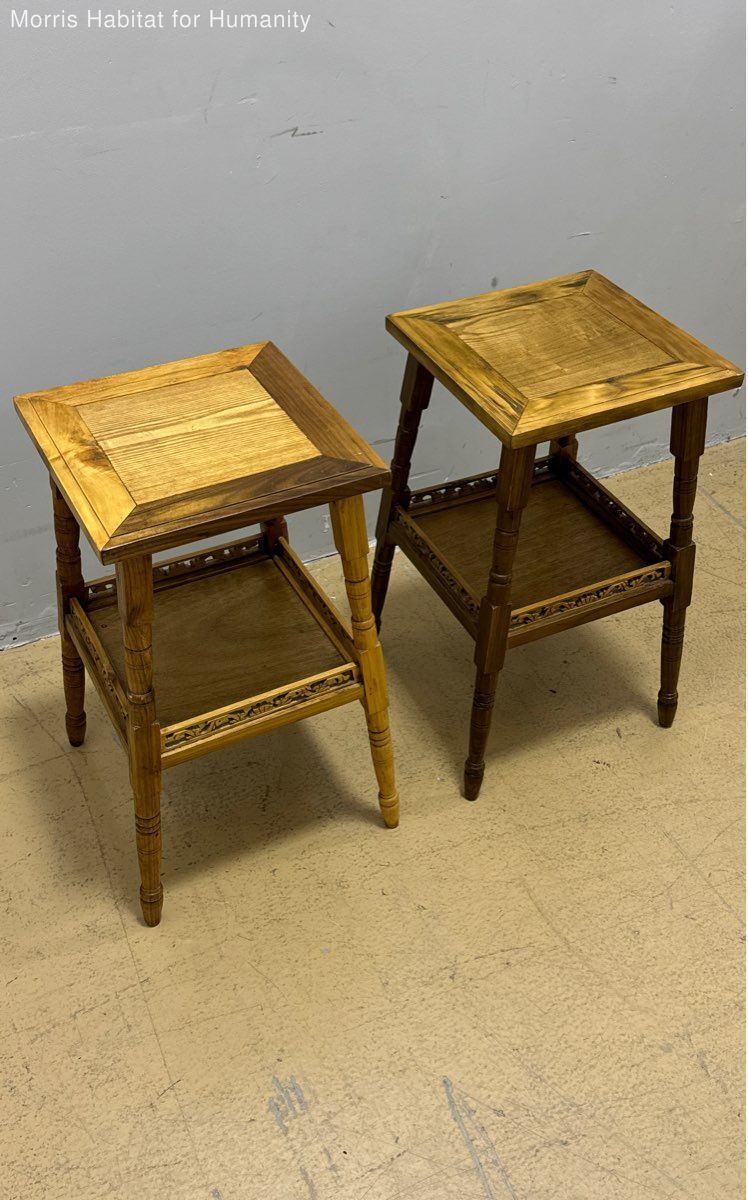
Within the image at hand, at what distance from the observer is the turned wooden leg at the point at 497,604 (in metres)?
1.75

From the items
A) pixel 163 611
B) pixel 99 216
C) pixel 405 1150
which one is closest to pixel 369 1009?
pixel 405 1150

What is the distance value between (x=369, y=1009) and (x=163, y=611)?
2.31 feet

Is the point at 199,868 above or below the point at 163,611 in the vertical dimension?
below

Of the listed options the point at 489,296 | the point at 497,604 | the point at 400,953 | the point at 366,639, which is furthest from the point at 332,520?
the point at 400,953

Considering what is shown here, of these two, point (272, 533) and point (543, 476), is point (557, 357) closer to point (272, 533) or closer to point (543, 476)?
point (543, 476)

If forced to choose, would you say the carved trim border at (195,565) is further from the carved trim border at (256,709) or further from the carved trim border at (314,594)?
the carved trim border at (256,709)

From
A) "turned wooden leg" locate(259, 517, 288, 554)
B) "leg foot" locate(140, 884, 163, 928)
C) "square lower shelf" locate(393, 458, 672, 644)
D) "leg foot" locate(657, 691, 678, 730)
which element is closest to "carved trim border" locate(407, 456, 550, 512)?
"square lower shelf" locate(393, 458, 672, 644)

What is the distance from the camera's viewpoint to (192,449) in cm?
165

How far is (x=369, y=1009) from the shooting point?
1.77m

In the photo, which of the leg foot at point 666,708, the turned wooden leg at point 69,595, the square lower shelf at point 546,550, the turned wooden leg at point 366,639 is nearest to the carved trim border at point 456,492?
the square lower shelf at point 546,550

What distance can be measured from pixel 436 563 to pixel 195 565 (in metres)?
0.41

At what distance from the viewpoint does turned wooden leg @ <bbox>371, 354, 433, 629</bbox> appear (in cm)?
201

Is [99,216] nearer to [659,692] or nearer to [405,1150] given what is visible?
[659,692]

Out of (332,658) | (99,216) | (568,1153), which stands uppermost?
(99,216)
